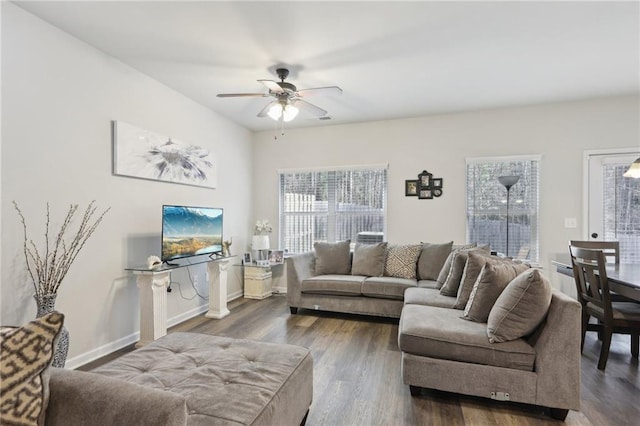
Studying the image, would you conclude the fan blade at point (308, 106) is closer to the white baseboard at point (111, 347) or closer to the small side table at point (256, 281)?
the small side table at point (256, 281)

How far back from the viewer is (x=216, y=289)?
3996 millimetres

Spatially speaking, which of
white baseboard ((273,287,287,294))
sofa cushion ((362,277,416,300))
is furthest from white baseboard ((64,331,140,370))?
sofa cushion ((362,277,416,300))

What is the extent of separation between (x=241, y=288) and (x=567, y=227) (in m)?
4.67

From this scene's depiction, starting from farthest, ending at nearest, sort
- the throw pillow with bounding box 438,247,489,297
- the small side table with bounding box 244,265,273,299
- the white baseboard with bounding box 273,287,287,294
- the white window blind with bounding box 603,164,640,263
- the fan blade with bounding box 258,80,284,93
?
the white baseboard with bounding box 273,287,287,294, the small side table with bounding box 244,265,273,299, the white window blind with bounding box 603,164,640,263, the throw pillow with bounding box 438,247,489,297, the fan blade with bounding box 258,80,284,93

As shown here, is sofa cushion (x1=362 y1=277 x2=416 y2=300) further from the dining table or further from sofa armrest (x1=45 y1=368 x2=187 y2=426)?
sofa armrest (x1=45 y1=368 x2=187 y2=426)

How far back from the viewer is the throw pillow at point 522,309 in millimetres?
1918

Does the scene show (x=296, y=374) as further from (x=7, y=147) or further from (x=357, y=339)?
(x=7, y=147)

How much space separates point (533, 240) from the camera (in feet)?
13.8

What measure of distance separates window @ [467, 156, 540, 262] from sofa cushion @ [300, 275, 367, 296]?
1820mm

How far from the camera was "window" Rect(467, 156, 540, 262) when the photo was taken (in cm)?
422

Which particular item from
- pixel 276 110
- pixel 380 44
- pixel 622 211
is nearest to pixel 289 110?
pixel 276 110

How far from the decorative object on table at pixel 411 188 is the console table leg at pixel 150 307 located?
3381 millimetres

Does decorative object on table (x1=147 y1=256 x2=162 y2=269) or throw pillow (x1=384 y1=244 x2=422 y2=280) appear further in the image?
throw pillow (x1=384 y1=244 x2=422 y2=280)

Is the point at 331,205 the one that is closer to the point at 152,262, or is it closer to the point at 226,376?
the point at 152,262
